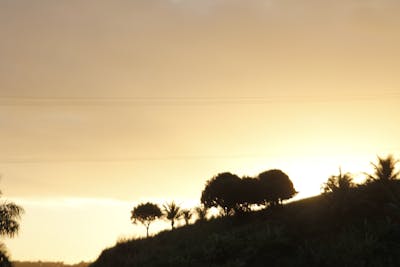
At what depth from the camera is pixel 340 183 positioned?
45.5 meters

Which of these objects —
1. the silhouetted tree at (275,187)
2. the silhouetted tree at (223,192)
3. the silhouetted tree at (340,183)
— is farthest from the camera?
the silhouetted tree at (223,192)

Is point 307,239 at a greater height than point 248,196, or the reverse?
point 248,196

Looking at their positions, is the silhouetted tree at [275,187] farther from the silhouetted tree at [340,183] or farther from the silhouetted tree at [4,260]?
the silhouetted tree at [4,260]

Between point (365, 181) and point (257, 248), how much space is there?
48.4ft

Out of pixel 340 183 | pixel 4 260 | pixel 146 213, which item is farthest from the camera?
pixel 146 213

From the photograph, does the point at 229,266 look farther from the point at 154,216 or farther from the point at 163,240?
the point at 154,216

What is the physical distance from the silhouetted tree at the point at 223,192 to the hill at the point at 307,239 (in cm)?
495

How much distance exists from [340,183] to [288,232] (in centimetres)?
672

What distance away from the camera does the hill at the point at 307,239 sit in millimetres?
36175

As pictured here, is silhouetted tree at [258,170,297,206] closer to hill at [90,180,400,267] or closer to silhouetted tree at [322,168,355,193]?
hill at [90,180,400,267]

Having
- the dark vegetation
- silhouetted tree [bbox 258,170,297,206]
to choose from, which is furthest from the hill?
silhouetted tree [bbox 258,170,297,206]

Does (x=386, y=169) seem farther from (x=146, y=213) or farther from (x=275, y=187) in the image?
(x=146, y=213)

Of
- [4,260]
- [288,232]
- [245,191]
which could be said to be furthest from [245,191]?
[4,260]

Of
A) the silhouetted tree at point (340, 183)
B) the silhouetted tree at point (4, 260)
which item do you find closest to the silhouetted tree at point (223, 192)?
the silhouetted tree at point (340, 183)
